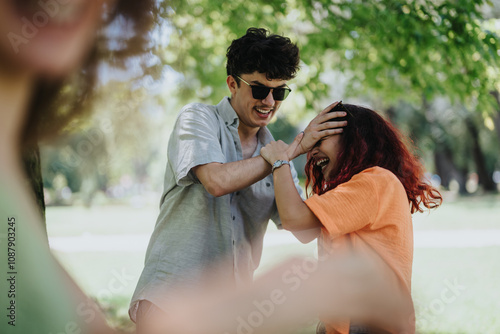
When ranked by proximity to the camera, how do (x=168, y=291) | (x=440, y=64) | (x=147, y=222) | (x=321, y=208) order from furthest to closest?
1. (x=147, y=222)
2. (x=440, y=64)
3. (x=168, y=291)
4. (x=321, y=208)

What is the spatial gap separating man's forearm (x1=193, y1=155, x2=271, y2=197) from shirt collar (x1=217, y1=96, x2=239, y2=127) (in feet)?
1.71

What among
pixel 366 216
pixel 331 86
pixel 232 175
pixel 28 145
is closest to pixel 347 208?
pixel 366 216

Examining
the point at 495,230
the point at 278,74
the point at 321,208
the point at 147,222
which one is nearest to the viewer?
the point at 321,208

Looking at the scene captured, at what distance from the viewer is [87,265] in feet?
31.9

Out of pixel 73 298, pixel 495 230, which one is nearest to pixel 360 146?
pixel 73 298

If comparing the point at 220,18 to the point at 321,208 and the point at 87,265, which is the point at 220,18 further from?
the point at 321,208

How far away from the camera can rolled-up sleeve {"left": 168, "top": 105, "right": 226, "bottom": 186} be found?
2666 mm

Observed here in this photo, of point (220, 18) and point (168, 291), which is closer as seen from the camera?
point (168, 291)

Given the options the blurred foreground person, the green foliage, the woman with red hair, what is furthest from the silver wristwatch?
the blurred foreground person

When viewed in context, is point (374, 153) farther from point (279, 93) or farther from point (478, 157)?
point (478, 157)

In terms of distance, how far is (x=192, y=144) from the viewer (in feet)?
8.87

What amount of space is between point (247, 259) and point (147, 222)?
15632mm

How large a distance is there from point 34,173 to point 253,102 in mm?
1765

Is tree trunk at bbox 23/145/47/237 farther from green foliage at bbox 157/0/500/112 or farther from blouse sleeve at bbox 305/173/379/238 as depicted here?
blouse sleeve at bbox 305/173/379/238
